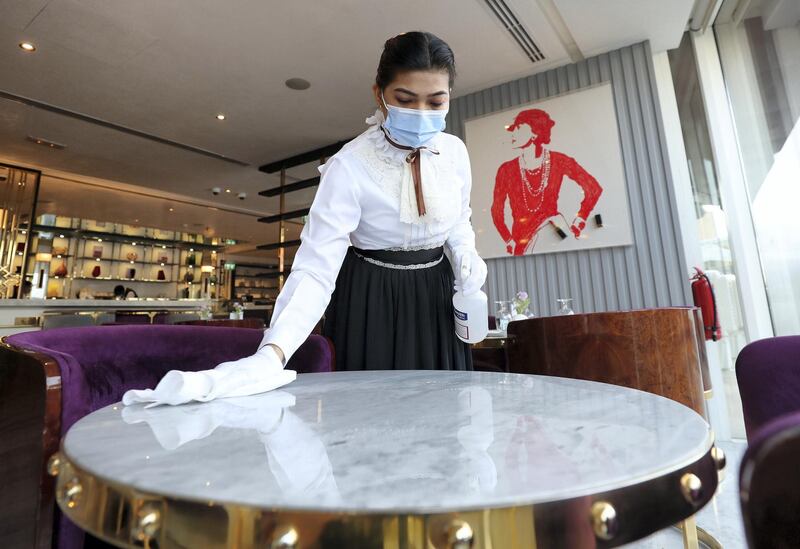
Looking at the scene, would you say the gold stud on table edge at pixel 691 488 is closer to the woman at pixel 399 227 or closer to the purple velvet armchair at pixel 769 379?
the purple velvet armchair at pixel 769 379

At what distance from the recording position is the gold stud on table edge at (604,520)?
25cm

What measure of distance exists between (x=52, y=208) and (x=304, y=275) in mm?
9988

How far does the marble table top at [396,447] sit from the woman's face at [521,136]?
3.67 metres

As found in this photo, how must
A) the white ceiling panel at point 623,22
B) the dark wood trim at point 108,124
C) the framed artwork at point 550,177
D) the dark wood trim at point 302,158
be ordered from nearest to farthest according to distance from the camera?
Result: the white ceiling panel at point 623,22 → the framed artwork at point 550,177 → the dark wood trim at point 108,124 → the dark wood trim at point 302,158

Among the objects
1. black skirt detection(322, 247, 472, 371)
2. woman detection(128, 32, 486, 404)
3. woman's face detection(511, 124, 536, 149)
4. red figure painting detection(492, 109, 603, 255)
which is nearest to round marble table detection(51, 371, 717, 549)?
woman detection(128, 32, 486, 404)

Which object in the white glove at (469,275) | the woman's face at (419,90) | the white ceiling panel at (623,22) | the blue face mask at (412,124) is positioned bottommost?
the white glove at (469,275)

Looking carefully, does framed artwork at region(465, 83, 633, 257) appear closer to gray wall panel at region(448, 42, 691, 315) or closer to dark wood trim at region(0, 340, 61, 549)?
gray wall panel at region(448, 42, 691, 315)

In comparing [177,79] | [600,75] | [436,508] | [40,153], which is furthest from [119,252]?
[436,508]

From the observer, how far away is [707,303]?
305cm

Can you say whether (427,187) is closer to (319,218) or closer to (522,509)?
(319,218)

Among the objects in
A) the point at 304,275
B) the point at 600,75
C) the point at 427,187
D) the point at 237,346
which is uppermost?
the point at 600,75

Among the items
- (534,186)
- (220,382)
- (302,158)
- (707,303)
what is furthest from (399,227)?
(302,158)

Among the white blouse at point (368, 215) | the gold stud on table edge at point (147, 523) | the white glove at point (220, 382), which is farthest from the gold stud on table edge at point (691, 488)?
the white blouse at point (368, 215)

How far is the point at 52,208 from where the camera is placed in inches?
331
